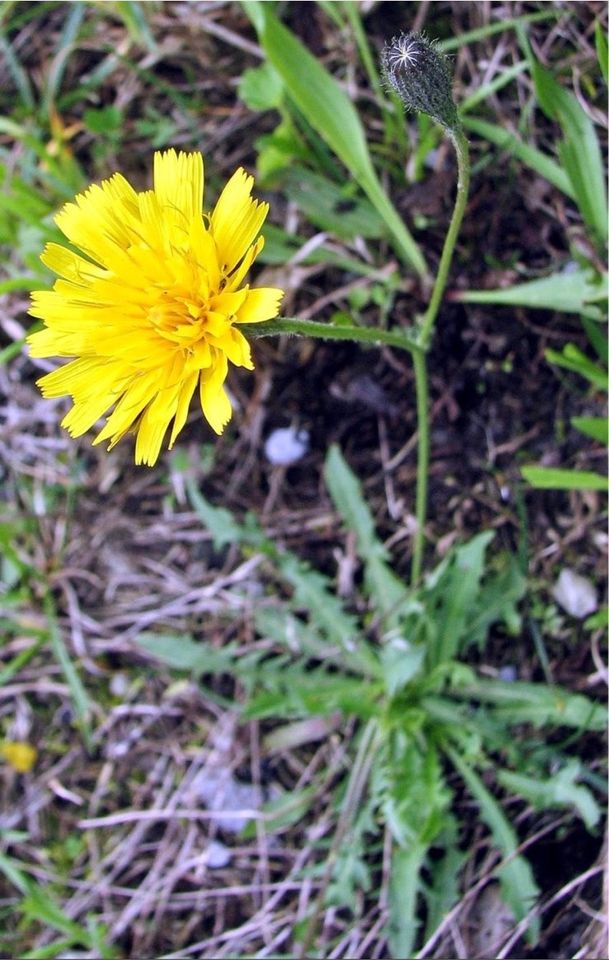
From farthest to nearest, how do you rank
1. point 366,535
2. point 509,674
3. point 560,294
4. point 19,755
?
1. point 19,755
2. point 366,535
3. point 509,674
4. point 560,294

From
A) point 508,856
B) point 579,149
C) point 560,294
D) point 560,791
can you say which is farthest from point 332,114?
point 508,856

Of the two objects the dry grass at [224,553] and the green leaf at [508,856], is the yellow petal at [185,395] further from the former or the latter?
the green leaf at [508,856]

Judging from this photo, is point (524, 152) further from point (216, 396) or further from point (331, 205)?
point (216, 396)

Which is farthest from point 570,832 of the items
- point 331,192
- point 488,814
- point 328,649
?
point 331,192

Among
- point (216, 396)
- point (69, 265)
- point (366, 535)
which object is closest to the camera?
point (216, 396)

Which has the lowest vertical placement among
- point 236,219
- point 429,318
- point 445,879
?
point 445,879

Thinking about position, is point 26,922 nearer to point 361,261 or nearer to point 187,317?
point 187,317
